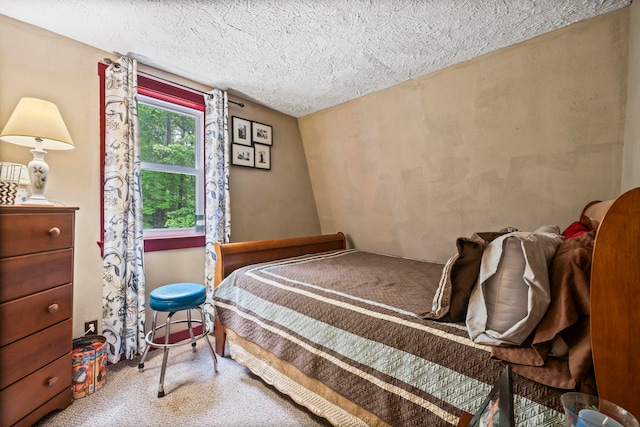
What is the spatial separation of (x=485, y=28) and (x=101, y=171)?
113 inches

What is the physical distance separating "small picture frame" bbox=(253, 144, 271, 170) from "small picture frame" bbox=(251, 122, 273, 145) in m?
0.06

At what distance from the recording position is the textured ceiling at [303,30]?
1.60 metres

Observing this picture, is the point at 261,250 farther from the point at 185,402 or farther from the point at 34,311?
the point at 34,311

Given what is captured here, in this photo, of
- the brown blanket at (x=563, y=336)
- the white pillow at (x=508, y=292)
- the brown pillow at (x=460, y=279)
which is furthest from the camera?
the brown pillow at (x=460, y=279)

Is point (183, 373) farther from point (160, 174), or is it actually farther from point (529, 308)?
point (529, 308)

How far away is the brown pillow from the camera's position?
46.5 inches

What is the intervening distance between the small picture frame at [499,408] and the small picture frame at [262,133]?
292cm

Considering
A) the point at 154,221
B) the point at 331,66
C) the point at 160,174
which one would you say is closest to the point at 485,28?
the point at 331,66

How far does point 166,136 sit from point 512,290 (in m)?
2.78

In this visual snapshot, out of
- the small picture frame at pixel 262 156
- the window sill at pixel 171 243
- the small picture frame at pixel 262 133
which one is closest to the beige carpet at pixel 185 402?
the window sill at pixel 171 243

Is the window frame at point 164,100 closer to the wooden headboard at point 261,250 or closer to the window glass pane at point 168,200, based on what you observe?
the window glass pane at point 168,200

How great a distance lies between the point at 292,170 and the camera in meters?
3.48

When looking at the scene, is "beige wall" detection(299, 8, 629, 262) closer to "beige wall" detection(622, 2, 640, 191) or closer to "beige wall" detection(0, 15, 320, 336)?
"beige wall" detection(622, 2, 640, 191)

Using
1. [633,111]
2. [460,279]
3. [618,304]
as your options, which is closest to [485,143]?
[633,111]
